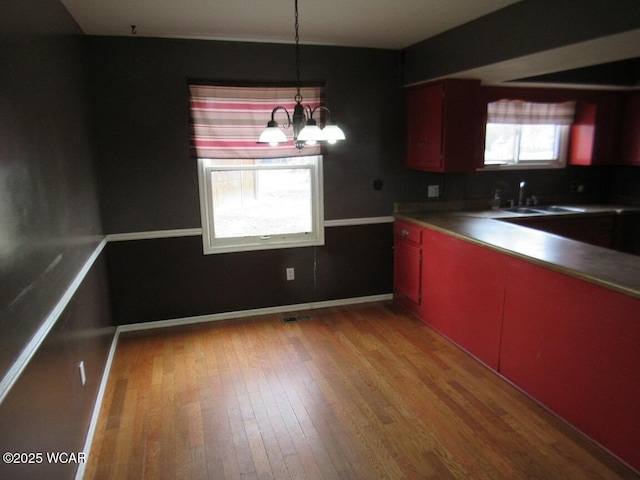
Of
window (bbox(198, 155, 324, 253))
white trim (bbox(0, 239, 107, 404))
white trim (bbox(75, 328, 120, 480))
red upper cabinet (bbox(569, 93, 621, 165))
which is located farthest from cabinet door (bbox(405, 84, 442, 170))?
white trim (bbox(75, 328, 120, 480))

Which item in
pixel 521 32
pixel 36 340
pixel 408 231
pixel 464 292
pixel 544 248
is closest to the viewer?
pixel 36 340

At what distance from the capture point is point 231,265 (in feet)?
12.9

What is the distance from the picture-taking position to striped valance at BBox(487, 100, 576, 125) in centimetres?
425

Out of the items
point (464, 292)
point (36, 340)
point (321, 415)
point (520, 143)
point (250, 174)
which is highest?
point (520, 143)

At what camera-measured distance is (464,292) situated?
3258mm

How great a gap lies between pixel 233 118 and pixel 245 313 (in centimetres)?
171

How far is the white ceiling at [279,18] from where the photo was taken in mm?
2682

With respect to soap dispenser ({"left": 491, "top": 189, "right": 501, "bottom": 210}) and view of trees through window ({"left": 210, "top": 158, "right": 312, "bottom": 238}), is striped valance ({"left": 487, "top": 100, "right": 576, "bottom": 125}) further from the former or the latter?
view of trees through window ({"left": 210, "top": 158, "right": 312, "bottom": 238})

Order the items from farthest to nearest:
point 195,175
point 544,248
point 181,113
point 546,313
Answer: point 195,175, point 181,113, point 544,248, point 546,313

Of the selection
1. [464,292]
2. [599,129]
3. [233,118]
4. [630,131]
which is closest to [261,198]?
[233,118]

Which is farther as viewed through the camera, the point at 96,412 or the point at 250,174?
the point at 250,174

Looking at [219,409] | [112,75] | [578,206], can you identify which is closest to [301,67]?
[112,75]

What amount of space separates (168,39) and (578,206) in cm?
412

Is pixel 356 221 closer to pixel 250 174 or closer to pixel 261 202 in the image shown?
pixel 261 202
